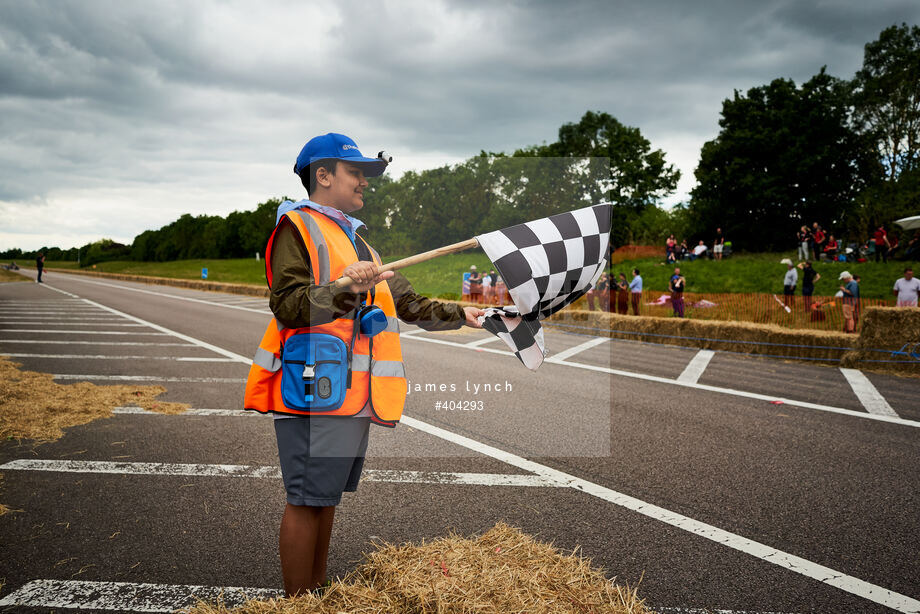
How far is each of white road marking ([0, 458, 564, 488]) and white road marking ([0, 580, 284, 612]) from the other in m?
1.45

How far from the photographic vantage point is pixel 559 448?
482 centimetres

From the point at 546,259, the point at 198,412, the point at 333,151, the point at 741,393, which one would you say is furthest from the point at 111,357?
the point at 741,393

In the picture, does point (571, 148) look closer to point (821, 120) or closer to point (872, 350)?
point (821, 120)

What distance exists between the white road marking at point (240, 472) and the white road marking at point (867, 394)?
485 centimetres

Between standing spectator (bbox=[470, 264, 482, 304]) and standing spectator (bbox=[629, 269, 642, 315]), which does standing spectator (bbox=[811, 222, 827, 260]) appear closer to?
standing spectator (bbox=[629, 269, 642, 315])

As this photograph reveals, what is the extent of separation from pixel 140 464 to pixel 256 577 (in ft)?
7.35

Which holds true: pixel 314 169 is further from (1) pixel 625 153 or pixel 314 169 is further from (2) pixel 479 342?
(1) pixel 625 153

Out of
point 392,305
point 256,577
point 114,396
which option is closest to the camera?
point 392,305

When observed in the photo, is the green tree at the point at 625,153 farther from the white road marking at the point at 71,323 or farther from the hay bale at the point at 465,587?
the hay bale at the point at 465,587

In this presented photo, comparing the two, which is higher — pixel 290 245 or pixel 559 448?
pixel 290 245

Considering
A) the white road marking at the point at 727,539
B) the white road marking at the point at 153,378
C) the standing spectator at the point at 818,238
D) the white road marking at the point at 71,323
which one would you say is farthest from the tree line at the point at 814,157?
the white road marking at the point at 727,539

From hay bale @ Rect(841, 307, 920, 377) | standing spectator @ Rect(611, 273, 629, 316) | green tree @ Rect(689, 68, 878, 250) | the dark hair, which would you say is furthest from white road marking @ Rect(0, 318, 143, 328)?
green tree @ Rect(689, 68, 878, 250)

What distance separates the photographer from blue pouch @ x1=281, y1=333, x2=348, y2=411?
6.44 feet

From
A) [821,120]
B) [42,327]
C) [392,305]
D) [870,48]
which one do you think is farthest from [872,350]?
[870,48]
